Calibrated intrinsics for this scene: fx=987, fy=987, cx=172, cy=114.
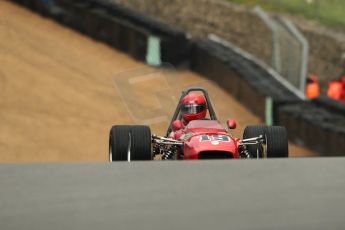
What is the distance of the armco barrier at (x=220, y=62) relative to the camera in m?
18.5

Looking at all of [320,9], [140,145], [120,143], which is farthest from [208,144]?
[320,9]

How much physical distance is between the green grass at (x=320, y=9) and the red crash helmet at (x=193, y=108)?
52.6 ft

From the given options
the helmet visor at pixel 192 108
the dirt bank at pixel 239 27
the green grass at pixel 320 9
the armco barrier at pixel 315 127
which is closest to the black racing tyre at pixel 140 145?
the helmet visor at pixel 192 108

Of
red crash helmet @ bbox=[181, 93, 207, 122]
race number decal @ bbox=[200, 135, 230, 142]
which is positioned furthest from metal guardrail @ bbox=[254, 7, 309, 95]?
race number decal @ bbox=[200, 135, 230, 142]

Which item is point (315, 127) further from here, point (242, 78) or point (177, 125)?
point (177, 125)

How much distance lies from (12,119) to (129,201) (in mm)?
13228

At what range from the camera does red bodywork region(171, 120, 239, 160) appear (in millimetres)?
8727

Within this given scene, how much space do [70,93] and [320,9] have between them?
887cm

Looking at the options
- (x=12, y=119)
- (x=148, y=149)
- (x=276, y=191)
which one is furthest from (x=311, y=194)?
(x=12, y=119)

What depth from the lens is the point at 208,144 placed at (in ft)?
28.7

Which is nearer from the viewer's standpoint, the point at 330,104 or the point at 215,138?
the point at 215,138

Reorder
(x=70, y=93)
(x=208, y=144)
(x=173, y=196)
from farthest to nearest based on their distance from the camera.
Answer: (x=70, y=93) → (x=208, y=144) → (x=173, y=196)

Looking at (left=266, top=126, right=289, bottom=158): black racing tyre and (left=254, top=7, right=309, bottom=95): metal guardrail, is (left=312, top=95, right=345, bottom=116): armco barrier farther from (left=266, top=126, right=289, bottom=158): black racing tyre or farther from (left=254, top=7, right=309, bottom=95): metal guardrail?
(left=266, top=126, right=289, bottom=158): black racing tyre

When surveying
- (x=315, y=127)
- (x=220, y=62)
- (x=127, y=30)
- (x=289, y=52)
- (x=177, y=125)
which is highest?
(x=127, y=30)
